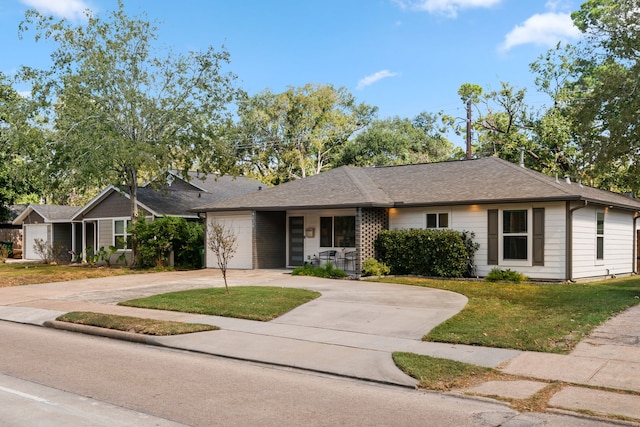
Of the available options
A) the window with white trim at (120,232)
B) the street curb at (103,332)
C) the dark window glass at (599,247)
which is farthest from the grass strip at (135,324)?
the window with white trim at (120,232)

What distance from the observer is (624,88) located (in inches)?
627

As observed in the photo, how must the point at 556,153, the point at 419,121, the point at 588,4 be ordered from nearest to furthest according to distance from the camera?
the point at 556,153 → the point at 588,4 → the point at 419,121

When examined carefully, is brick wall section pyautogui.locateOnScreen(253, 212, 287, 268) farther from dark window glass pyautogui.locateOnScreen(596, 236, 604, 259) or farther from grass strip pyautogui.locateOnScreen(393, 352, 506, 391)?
grass strip pyautogui.locateOnScreen(393, 352, 506, 391)

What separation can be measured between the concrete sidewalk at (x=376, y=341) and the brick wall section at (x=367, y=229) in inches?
138

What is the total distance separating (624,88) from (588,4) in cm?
2566

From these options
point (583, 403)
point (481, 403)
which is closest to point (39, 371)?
point (481, 403)

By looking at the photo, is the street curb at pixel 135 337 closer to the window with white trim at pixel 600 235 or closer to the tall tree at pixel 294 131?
the window with white trim at pixel 600 235

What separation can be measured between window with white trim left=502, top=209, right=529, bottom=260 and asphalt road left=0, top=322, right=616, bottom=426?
1296 cm

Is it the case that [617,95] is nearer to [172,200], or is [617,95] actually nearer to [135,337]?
[135,337]

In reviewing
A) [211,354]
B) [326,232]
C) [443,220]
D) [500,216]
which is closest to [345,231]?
[326,232]

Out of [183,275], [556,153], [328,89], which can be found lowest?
[183,275]

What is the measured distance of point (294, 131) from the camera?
52.2 metres

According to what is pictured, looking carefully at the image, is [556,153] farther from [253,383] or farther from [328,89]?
[253,383]

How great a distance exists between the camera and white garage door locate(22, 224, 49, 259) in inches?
1419
